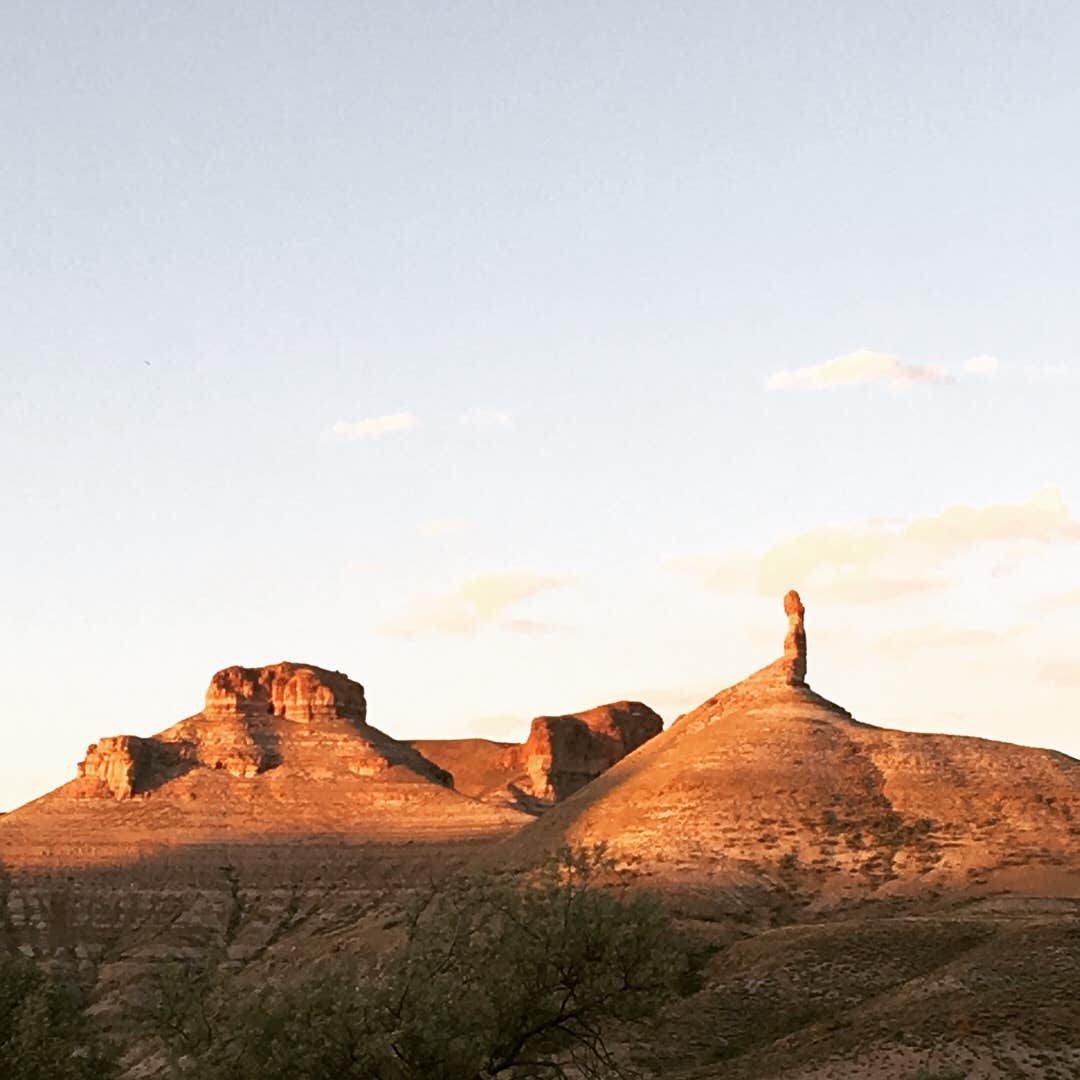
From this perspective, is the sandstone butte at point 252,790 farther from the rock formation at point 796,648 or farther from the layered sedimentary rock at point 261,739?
the rock formation at point 796,648

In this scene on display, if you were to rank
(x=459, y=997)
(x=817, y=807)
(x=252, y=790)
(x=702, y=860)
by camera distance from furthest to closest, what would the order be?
1. (x=252, y=790)
2. (x=817, y=807)
3. (x=702, y=860)
4. (x=459, y=997)

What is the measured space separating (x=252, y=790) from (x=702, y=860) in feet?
208

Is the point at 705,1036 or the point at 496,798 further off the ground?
the point at 496,798

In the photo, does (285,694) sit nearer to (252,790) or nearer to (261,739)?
(261,739)

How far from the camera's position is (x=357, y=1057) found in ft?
132

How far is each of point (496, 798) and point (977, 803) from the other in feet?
243

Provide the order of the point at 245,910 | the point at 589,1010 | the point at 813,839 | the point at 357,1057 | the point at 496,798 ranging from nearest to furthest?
the point at 357,1057
the point at 589,1010
the point at 813,839
the point at 245,910
the point at 496,798

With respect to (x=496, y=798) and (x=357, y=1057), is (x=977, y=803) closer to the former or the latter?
(x=496, y=798)

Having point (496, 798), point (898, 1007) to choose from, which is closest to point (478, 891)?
point (898, 1007)

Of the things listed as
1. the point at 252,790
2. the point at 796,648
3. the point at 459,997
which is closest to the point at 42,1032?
the point at 459,997

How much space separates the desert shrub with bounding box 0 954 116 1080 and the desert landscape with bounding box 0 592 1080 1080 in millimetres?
9667

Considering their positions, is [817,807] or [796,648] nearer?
[817,807]

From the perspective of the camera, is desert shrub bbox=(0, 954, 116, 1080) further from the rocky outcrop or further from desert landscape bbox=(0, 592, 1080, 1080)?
the rocky outcrop

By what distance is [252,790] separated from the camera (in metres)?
172
